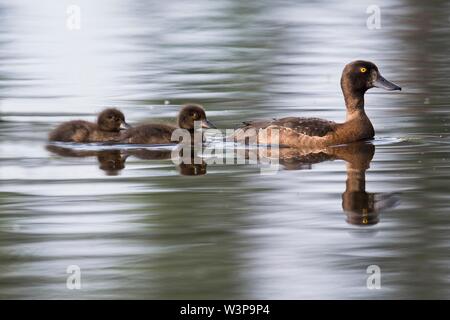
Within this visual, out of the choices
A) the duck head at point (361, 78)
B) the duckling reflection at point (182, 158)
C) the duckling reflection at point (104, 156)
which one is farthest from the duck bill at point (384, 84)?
the duckling reflection at point (104, 156)

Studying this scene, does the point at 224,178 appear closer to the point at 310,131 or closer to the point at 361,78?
the point at 310,131

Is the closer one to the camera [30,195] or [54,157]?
[30,195]

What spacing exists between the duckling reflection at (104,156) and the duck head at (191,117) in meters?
0.79

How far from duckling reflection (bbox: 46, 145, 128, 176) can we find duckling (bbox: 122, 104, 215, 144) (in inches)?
12.9

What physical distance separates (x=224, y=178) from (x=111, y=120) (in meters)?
2.52

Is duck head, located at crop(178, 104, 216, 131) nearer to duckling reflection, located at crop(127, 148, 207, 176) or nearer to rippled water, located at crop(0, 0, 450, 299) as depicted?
rippled water, located at crop(0, 0, 450, 299)

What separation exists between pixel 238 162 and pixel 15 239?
3119mm

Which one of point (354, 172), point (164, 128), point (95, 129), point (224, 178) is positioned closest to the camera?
point (224, 178)

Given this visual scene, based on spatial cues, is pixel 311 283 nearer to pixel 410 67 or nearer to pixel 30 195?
pixel 30 195

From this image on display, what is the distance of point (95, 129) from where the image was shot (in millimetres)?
11898

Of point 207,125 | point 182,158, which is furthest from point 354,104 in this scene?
point 182,158

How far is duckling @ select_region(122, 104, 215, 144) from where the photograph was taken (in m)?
11.6

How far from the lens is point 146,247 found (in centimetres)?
758

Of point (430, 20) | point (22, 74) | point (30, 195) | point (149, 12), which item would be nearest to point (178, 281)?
point (30, 195)
